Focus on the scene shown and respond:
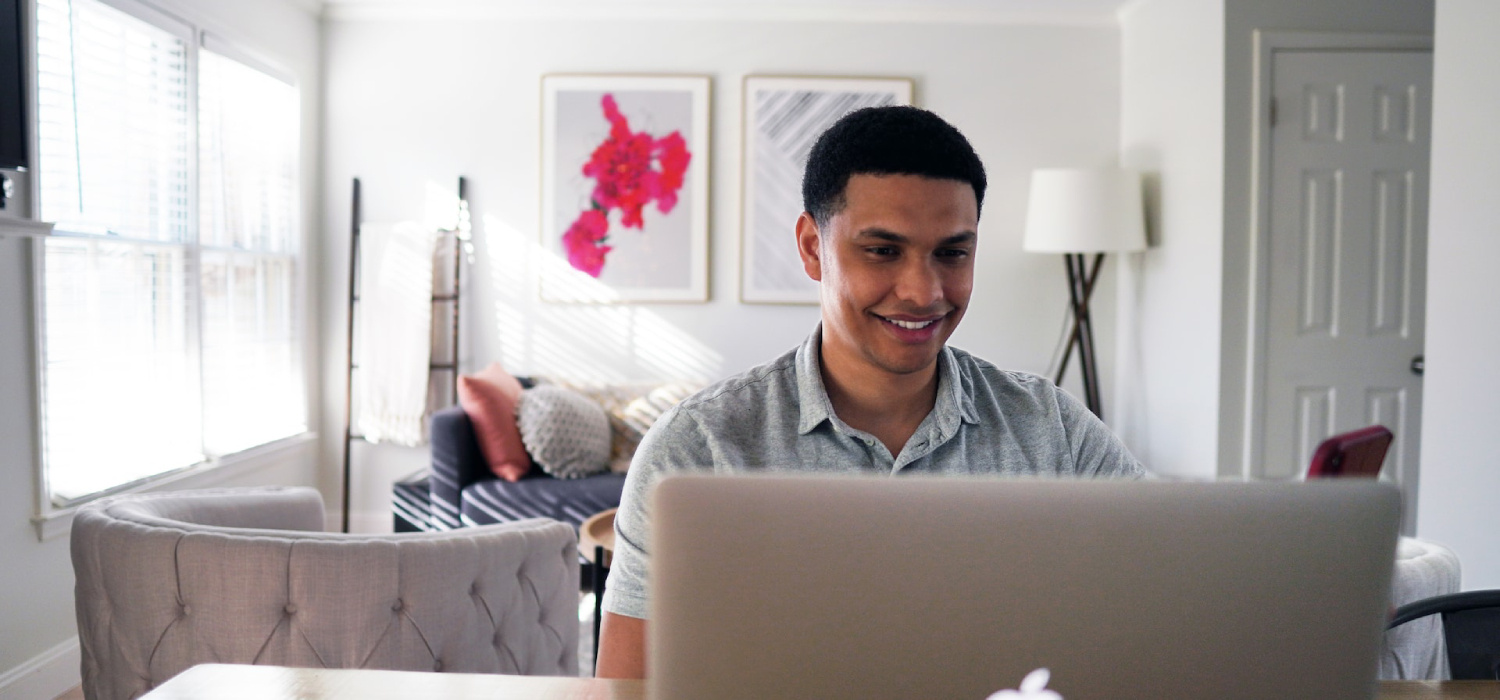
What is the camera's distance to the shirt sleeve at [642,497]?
42.5 inches

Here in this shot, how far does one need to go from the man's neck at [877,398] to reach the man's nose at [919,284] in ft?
0.43

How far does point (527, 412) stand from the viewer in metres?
3.92

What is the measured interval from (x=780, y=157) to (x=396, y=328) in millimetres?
1890

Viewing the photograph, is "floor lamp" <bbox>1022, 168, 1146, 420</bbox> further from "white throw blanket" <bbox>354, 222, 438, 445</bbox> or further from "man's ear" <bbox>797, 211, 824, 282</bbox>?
"man's ear" <bbox>797, 211, 824, 282</bbox>

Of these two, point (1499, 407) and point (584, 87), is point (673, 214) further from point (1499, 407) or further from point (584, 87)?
point (1499, 407)

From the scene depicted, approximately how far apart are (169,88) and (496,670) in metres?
2.72

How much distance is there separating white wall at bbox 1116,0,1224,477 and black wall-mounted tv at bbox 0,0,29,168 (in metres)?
3.71

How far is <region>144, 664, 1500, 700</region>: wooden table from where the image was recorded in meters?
0.98

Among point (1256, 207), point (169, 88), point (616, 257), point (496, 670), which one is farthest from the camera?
point (616, 257)

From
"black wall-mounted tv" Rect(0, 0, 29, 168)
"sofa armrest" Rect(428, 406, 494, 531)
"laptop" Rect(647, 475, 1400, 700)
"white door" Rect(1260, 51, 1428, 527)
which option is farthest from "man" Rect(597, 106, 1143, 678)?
"white door" Rect(1260, 51, 1428, 527)

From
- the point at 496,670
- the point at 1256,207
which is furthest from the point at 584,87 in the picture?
the point at 496,670

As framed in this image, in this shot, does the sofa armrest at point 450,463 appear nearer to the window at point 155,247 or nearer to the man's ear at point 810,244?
the window at point 155,247

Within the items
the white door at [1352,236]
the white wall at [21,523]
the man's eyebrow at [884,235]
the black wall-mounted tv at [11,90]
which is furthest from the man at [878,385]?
the white door at [1352,236]

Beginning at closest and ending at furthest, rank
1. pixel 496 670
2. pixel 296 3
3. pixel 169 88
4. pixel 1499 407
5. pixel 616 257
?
pixel 496 670, pixel 1499 407, pixel 169 88, pixel 296 3, pixel 616 257
